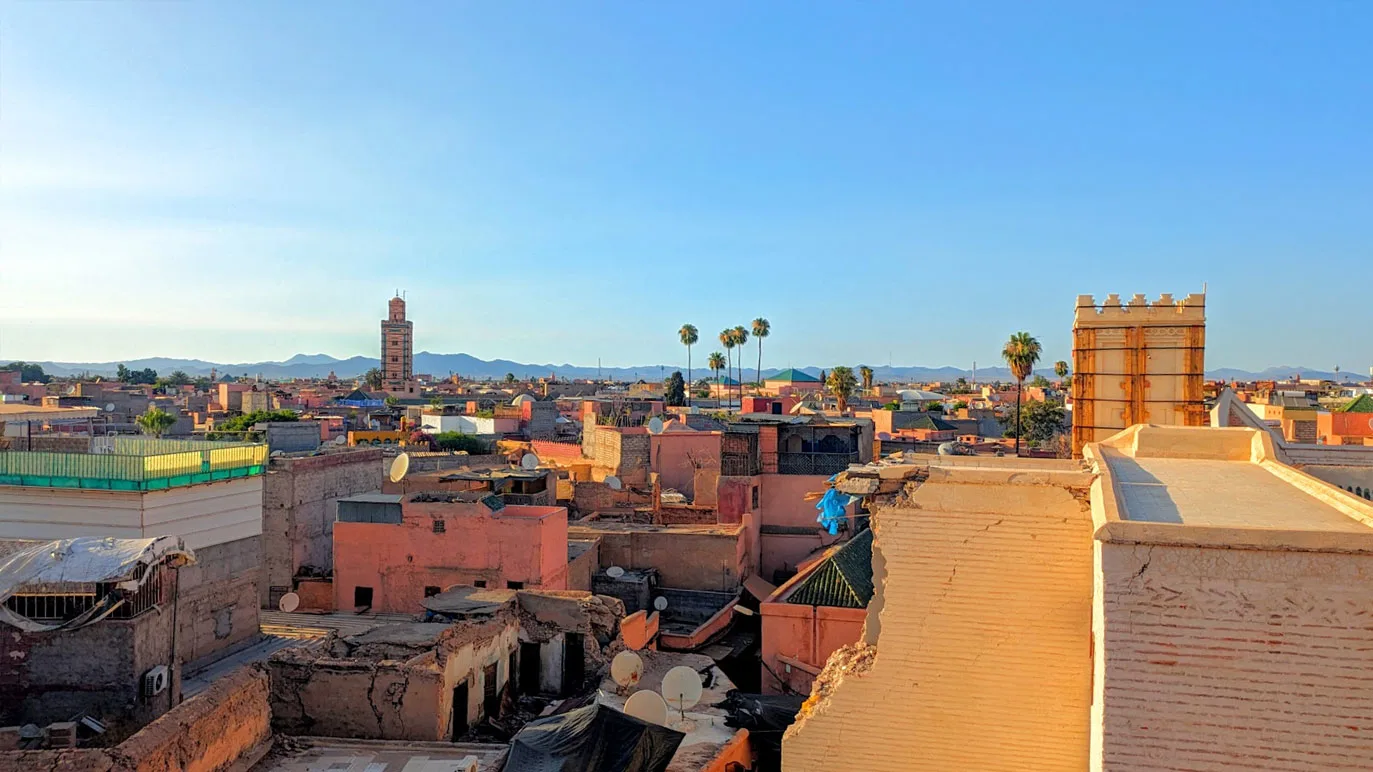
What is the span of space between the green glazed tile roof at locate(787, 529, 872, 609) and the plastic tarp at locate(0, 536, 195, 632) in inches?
446

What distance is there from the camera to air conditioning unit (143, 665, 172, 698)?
1098cm

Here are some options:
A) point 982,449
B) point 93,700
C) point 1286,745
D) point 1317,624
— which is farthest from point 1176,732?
point 982,449

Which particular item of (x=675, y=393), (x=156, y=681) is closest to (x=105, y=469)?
(x=156, y=681)

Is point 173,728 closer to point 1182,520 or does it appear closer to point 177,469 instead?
point 177,469

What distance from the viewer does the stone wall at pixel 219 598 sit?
13570 mm

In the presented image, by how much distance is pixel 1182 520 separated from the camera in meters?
7.08

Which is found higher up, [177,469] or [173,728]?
[177,469]

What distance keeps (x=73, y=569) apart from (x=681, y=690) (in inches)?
313

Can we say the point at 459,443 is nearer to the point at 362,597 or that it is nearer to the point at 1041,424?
the point at 362,597

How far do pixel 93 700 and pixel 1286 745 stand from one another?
11925mm

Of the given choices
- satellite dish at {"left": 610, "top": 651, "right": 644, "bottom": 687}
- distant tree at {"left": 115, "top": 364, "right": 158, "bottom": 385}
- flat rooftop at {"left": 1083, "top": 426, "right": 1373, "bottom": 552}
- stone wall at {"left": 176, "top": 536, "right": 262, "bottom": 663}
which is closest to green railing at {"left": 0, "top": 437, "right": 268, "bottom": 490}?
stone wall at {"left": 176, "top": 536, "right": 262, "bottom": 663}

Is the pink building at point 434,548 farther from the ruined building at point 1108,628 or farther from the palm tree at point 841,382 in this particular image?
the palm tree at point 841,382

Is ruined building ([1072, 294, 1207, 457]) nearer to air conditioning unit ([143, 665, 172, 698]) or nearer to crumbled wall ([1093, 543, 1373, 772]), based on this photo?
crumbled wall ([1093, 543, 1373, 772])

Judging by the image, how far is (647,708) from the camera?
12.1 m
